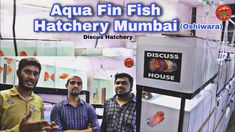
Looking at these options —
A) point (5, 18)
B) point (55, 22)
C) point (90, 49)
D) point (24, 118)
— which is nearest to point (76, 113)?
point (24, 118)

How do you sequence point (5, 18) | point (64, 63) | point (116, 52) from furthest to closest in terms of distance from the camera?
point (116, 52) < point (64, 63) < point (5, 18)

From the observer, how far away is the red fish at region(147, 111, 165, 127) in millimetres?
1569

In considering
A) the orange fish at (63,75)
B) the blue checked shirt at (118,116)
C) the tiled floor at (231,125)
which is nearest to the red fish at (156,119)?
the blue checked shirt at (118,116)

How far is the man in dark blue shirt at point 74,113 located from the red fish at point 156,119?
1.33 ft

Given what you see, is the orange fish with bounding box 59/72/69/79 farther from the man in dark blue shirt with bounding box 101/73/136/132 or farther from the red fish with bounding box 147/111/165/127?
the red fish with bounding box 147/111/165/127

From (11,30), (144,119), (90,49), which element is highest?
(11,30)

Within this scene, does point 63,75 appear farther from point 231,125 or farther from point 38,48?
point 231,125

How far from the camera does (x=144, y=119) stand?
165cm

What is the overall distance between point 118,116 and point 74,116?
0.34m

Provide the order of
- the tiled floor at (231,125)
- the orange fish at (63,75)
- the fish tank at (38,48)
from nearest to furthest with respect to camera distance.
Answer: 1. the fish tank at (38,48)
2. the orange fish at (63,75)
3. the tiled floor at (231,125)

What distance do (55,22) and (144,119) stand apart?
A: 98cm

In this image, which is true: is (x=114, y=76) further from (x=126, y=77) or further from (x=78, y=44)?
(x=78, y=44)

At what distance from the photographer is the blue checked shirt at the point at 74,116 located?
1614 millimetres

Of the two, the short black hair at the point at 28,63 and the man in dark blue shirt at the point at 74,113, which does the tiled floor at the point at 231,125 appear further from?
the short black hair at the point at 28,63
